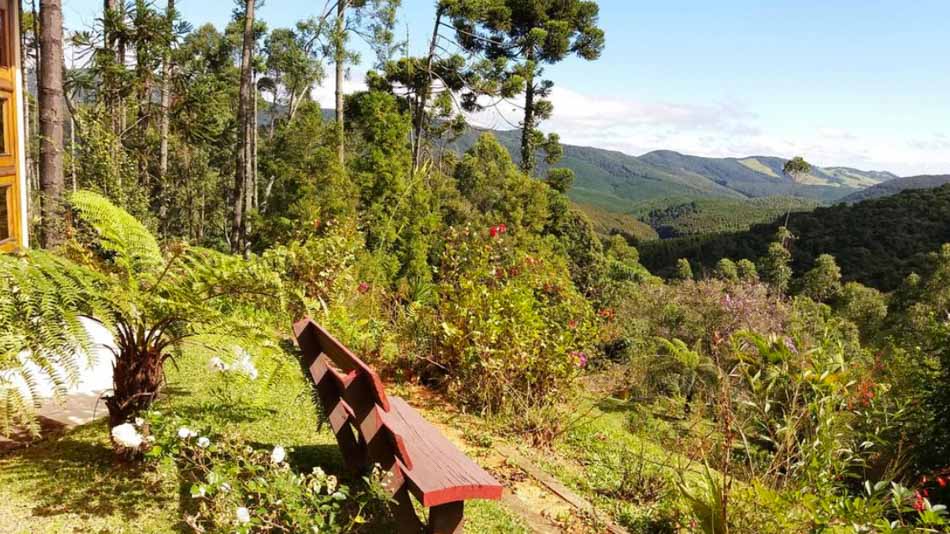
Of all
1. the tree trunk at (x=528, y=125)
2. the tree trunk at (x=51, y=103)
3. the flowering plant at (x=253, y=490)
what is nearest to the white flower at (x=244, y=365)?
the flowering plant at (x=253, y=490)

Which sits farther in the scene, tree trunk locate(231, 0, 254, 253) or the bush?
tree trunk locate(231, 0, 254, 253)

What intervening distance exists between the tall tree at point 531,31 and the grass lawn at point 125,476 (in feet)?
47.0

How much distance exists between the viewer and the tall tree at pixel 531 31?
16531 millimetres

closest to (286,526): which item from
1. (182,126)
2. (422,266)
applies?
(182,126)

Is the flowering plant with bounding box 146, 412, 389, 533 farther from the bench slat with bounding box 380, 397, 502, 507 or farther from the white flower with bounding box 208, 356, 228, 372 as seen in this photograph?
the white flower with bounding box 208, 356, 228, 372

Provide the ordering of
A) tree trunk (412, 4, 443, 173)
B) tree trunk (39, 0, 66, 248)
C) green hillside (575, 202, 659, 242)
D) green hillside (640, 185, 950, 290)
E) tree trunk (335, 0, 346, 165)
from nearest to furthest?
1. tree trunk (39, 0, 66, 248)
2. tree trunk (335, 0, 346, 165)
3. tree trunk (412, 4, 443, 173)
4. green hillside (640, 185, 950, 290)
5. green hillside (575, 202, 659, 242)

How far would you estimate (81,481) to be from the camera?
2488mm

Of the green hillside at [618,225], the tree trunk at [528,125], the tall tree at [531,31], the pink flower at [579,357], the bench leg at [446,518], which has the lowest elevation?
the green hillside at [618,225]

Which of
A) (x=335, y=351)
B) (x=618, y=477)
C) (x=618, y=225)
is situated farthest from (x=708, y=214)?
(x=335, y=351)

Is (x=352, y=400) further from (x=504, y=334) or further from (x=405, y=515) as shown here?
(x=504, y=334)

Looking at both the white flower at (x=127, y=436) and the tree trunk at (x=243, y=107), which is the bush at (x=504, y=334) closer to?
the white flower at (x=127, y=436)

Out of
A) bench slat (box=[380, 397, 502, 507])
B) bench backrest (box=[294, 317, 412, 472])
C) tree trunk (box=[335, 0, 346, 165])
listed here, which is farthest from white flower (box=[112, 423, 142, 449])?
tree trunk (box=[335, 0, 346, 165])

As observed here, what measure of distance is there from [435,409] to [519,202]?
15882 millimetres

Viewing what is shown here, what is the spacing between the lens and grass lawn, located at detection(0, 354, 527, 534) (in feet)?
7.32
